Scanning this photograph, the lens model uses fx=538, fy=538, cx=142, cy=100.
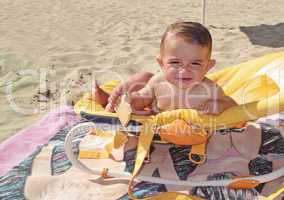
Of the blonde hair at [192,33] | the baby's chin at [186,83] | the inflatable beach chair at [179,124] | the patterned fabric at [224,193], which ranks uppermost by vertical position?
the blonde hair at [192,33]

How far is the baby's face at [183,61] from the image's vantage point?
215 cm

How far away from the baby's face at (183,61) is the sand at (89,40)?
1154 mm

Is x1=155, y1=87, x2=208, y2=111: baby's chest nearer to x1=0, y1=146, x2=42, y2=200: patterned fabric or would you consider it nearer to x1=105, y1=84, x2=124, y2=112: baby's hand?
x1=105, y1=84, x2=124, y2=112: baby's hand

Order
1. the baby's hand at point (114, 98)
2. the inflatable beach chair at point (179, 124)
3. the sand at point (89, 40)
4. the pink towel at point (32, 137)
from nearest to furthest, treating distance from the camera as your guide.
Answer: the inflatable beach chair at point (179, 124) → the baby's hand at point (114, 98) → the pink towel at point (32, 137) → the sand at point (89, 40)

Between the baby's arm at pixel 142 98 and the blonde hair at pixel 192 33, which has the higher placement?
the blonde hair at pixel 192 33

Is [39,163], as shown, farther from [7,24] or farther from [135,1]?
[135,1]

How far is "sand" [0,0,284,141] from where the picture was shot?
362cm

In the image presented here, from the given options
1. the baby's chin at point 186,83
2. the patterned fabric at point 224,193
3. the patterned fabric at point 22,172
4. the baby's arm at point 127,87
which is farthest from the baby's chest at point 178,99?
the patterned fabric at point 22,172

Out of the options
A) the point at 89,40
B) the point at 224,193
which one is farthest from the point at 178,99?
the point at 89,40

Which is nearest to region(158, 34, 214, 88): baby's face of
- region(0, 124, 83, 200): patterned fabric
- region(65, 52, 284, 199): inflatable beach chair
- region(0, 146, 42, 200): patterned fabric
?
region(65, 52, 284, 199): inflatable beach chair

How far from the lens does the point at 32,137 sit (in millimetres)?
2793

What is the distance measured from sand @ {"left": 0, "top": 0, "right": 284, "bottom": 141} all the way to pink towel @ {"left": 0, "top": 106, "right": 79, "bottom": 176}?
16 cm

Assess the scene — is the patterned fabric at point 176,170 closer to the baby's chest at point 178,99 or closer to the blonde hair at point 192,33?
the baby's chest at point 178,99

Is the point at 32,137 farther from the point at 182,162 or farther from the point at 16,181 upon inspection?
the point at 182,162
